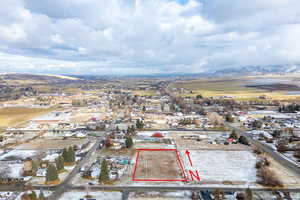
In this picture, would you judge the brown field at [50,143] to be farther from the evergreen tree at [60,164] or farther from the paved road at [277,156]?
the paved road at [277,156]

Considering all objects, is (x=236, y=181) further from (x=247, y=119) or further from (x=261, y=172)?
(x=247, y=119)

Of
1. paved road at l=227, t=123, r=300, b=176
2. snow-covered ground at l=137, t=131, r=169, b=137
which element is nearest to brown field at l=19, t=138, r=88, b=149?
snow-covered ground at l=137, t=131, r=169, b=137

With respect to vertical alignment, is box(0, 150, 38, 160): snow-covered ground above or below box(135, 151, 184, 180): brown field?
below

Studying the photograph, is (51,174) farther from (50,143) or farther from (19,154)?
(50,143)

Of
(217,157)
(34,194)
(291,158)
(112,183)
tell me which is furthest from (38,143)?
(291,158)

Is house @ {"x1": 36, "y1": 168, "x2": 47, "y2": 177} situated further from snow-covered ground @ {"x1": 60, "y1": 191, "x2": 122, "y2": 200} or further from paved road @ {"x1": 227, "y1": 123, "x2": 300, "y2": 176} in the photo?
paved road @ {"x1": 227, "y1": 123, "x2": 300, "y2": 176}

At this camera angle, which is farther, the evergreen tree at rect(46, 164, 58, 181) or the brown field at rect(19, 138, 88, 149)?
the brown field at rect(19, 138, 88, 149)

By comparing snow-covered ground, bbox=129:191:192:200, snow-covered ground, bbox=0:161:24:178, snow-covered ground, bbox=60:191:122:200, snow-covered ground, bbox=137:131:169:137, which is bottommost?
snow-covered ground, bbox=0:161:24:178
